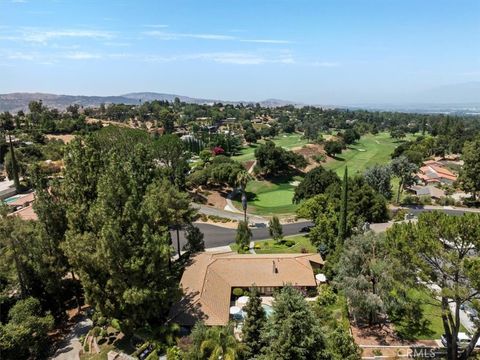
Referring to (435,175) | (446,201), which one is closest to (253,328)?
(446,201)

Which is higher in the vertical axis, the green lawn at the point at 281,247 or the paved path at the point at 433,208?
the paved path at the point at 433,208

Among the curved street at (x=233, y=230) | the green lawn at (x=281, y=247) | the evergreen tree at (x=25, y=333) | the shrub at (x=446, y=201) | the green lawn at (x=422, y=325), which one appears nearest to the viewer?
the evergreen tree at (x=25, y=333)

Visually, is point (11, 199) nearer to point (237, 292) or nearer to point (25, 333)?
point (25, 333)

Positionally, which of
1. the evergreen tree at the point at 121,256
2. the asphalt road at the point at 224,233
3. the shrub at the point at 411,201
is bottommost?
the asphalt road at the point at 224,233

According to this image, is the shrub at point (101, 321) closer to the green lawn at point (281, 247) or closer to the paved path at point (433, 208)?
the green lawn at point (281, 247)

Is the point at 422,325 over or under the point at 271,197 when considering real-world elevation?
over

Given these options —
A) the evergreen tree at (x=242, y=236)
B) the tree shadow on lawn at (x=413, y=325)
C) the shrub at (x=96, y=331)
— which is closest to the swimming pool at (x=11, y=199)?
the evergreen tree at (x=242, y=236)

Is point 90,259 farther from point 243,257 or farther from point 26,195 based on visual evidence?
point 26,195

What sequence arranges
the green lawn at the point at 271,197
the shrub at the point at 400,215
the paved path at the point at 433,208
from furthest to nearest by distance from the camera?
the green lawn at the point at 271,197
the paved path at the point at 433,208
the shrub at the point at 400,215
